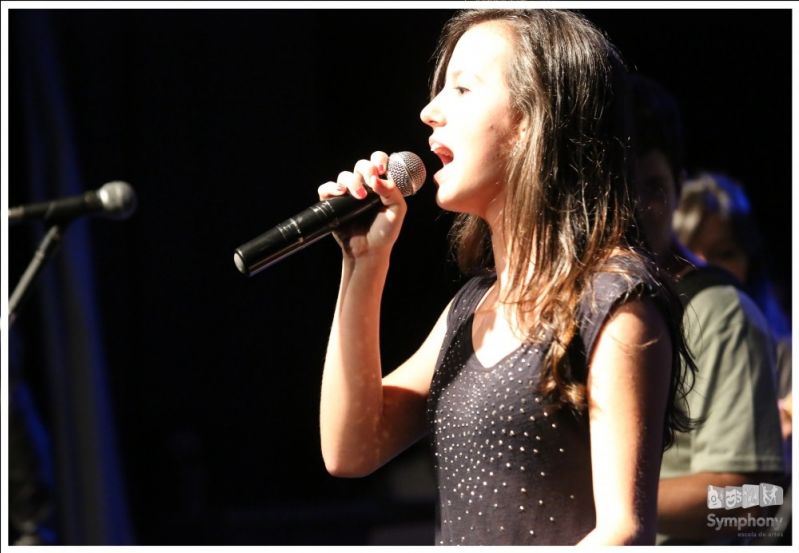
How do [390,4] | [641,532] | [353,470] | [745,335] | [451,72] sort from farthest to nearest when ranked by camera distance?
1. [390,4]
2. [745,335]
3. [353,470]
4. [451,72]
5. [641,532]

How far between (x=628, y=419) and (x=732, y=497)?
81cm

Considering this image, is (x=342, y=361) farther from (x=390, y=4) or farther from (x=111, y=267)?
(x=111, y=267)

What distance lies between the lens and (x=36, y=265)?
1385 millimetres

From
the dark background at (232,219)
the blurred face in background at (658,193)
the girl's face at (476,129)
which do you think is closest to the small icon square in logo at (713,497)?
the blurred face in background at (658,193)

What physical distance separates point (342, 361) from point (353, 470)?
164 mm

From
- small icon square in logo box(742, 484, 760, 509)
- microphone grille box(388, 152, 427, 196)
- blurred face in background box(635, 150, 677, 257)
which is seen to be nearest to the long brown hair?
microphone grille box(388, 152, 427, 196)

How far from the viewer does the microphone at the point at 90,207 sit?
140 centimetres

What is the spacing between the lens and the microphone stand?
4.51ft

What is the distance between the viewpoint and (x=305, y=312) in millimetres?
3549

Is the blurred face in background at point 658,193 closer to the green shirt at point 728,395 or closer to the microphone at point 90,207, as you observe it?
the green shirt at point 728,395

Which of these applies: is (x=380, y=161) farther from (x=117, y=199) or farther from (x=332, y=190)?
(x=117, y=199)

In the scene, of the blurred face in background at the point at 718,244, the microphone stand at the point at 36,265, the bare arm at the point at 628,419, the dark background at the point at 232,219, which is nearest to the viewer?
the bare arm at the point at 628,419

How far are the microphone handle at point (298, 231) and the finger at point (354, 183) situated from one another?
1 cm

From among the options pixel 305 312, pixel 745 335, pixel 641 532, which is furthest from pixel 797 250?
pixel 305 312
